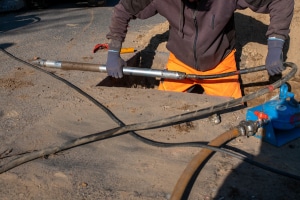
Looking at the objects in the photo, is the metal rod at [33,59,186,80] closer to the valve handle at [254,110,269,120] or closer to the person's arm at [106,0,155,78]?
the person's arm at [106,0,155,78]

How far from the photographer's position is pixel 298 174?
2.41 m

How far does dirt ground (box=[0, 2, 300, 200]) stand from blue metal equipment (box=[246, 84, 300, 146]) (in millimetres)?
62

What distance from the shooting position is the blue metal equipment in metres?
2.65

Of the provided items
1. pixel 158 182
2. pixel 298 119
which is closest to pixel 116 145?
pixel 158 182

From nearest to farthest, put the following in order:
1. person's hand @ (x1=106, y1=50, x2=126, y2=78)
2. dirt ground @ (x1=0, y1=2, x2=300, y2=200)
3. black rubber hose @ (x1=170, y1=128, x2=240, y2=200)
→ black rubber hose @ (x1=170, y1=128, x2=240, y2=200), dirt ground @ (x1=0, y1=2, x2=300, y2=200), person's hand @ (x1=106, y1=50, x2=126, y2=78)

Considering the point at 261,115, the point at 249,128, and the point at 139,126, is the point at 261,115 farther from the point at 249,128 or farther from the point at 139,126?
the point at 139,126

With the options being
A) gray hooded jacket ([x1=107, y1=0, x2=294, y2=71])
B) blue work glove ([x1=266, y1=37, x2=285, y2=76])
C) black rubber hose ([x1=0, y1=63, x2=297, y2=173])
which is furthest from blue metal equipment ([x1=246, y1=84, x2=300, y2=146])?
gray hooded jacket ([x1=107, y1=0, x2=294, y2=71])

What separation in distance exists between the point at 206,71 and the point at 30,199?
225 cm

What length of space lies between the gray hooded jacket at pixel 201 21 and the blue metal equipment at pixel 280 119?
724 millimetres

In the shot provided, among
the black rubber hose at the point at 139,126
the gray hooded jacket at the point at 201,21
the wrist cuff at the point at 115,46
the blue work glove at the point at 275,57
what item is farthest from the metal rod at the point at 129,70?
the blue work glove at the point at 275,57

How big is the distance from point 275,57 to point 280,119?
0.72m

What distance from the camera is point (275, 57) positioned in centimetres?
317

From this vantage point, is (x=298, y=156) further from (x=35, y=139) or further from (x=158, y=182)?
(x=35, y=139)

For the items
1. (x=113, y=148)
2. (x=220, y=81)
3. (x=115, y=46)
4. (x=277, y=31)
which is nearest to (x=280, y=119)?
(x=277, y=31)
